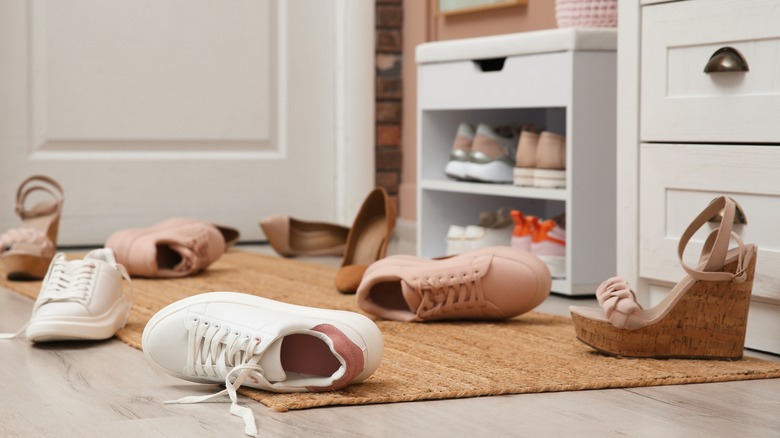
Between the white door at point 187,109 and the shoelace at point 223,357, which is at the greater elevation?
the white door at point 187,109

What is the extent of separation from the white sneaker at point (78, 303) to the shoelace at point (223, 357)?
1.27 feet

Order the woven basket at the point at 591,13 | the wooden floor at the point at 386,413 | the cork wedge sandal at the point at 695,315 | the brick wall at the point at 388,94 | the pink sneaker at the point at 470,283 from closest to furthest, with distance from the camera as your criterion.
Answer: the wooden floor at the point at 386,413
the cork wedge sandal at the point at 695,315
the pink sneaker at the point at 470,283
the woven basket at the point at 591,13
the brick wall at the point at 388,94

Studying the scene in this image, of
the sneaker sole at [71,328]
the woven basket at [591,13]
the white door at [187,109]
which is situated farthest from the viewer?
the white door at [187,109]

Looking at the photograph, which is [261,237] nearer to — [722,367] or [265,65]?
[265,65]

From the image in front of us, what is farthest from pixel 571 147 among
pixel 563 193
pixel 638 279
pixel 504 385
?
pixel 504 385

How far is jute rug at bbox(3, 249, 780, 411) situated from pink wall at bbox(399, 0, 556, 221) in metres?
1.21

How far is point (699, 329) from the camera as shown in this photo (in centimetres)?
154

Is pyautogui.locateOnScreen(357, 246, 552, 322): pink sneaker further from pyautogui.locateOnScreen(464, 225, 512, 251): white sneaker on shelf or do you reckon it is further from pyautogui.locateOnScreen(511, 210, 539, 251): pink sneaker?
pyautogui.locateOnScreen(464, 225, 512, 251): white sneaker on shelf

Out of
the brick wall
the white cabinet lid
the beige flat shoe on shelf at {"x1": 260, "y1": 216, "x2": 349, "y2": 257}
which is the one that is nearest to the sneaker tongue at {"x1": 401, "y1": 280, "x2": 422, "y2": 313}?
the white cabinet lid

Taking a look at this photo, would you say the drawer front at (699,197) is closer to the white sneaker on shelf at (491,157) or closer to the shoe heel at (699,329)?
the shoe heel at (699,329)

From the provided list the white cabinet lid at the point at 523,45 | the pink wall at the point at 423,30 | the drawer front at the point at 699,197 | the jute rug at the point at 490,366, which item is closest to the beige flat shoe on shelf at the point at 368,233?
the jute rug at the point at 490,366

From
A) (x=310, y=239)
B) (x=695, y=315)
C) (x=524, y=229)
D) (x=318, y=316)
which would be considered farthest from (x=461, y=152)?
(x=318, y=316)

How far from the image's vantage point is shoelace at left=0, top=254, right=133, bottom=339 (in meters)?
1.66

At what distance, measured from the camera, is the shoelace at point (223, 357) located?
1.27 m
